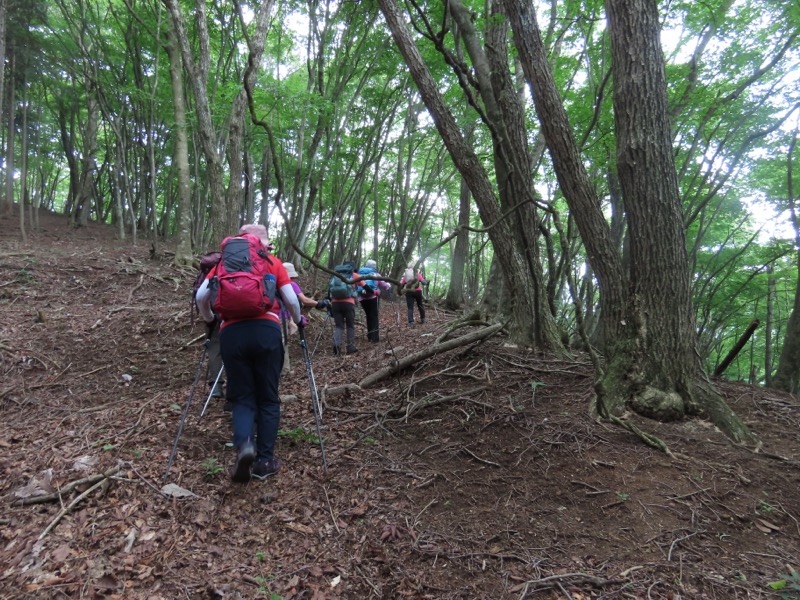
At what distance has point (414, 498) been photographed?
10.0ft

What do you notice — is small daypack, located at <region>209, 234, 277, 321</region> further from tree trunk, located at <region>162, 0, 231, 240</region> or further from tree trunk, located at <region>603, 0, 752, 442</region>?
tree trunk, located at <region>162, 0, 231, 240</region>

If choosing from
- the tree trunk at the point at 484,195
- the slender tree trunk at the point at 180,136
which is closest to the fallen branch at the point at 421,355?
the tree trunk at the point at 484,195

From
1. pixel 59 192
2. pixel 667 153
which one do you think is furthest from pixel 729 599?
pixel 59 192

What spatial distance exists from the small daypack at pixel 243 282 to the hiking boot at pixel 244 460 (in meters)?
0.93

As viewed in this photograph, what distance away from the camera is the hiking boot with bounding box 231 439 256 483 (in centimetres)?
300

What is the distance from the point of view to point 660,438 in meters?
3.27

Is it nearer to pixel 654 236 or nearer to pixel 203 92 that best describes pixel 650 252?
pixel 654 236

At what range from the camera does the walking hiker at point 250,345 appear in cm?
304

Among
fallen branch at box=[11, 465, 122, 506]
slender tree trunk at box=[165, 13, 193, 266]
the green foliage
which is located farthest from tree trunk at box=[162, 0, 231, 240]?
fallen branch at box=[11, 465, 122, 506]

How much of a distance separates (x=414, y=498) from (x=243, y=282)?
198 cm

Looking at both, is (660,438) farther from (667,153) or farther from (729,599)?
(667,153)

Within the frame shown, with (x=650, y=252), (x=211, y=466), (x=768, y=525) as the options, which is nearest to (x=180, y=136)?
(x=211, y=466)

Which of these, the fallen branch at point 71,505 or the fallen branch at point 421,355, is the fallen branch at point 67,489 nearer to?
the fallen branch at point 71,505

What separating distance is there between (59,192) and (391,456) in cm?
3870
